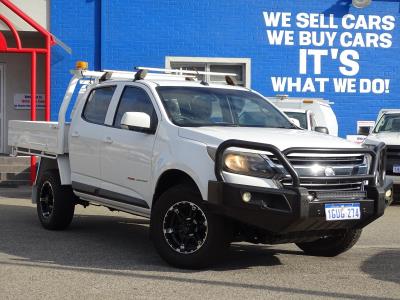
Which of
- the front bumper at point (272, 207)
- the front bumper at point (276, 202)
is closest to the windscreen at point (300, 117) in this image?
the front bumper at point (276, 202)

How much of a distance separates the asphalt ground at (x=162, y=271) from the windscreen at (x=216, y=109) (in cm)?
150

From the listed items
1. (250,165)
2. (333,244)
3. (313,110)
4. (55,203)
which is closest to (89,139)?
(55,203)

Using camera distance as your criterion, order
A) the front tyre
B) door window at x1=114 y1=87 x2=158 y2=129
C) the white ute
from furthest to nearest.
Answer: door window at x1=114 y1=87 x2=158 y2=129, the front tyre, the white ute

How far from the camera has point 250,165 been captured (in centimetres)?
607

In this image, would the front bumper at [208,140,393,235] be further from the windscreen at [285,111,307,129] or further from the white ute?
the windscreen at [285,111,307,129]

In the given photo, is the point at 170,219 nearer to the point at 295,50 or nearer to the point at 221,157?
the point at 221,157

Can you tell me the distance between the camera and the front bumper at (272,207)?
5.84 meters

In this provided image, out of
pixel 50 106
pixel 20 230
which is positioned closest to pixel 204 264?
pixel 20 230

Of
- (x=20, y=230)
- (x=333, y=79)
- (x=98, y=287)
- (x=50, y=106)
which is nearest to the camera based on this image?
(x=98, y=287)

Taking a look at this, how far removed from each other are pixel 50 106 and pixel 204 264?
1105 centimetres

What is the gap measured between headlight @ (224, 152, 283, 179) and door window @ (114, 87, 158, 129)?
139cm

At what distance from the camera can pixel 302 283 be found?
6.10 metres

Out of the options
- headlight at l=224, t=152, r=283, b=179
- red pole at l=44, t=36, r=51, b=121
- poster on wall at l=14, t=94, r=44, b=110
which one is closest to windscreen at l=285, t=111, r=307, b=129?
→ red pole at l=44, t=36, r=51, b=121

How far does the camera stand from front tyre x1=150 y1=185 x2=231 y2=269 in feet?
20.5
